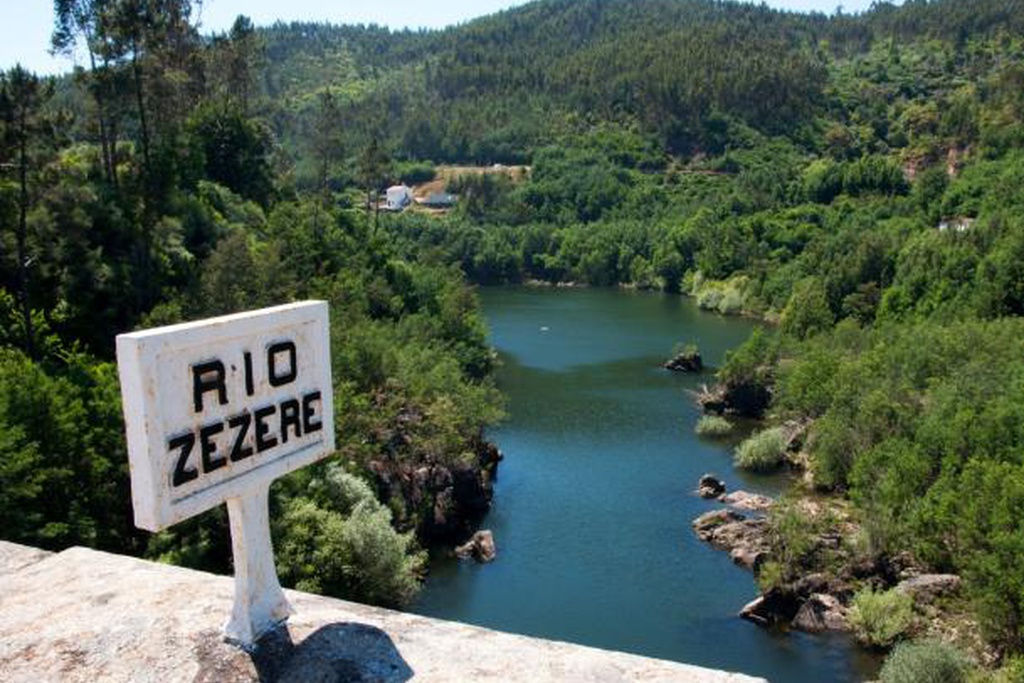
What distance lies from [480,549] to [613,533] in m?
5.71

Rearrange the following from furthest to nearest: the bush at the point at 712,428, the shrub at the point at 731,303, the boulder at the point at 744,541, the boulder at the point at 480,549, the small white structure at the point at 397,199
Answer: the small white structure at the point at 397,199
the shrub at the point at 731,303
the bush at the point at 712,428
the boulder at the point at 480,549
the boulder at the point at 744,541

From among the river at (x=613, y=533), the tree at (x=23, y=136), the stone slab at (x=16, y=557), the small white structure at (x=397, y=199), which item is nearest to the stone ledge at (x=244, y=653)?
the stone slab at (x=16, y=557)

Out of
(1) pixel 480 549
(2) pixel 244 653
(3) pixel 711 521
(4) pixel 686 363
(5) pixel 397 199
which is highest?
(2) pixel 244 653

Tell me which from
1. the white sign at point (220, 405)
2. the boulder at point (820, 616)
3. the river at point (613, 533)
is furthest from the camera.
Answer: the boulder at point (820, 616)

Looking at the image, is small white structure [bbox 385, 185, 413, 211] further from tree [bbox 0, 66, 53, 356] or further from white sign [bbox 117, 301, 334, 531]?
white sign [bbox 117, 301, 334, 531]

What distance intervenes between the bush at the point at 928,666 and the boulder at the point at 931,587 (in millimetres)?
4470

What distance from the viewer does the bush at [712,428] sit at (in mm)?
55656

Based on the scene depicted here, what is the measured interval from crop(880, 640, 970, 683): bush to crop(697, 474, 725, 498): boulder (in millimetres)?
17753

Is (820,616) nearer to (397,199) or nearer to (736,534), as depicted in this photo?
(736,534)

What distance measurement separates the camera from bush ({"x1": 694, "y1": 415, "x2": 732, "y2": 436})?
183 ft

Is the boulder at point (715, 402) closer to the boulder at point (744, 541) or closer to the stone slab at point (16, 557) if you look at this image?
the boulder at point (744, 541)

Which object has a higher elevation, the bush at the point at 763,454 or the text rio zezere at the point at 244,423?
the text rio zezere at the point at 244,423

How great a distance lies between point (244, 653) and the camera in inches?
281

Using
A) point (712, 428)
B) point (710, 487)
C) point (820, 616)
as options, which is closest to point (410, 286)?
point (712, 428)
